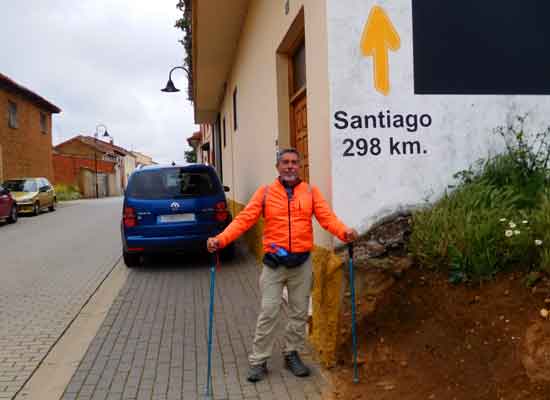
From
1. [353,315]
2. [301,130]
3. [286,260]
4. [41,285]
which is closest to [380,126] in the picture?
[286,260]

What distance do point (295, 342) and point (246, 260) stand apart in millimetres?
5471

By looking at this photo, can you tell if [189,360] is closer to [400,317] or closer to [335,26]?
[400,317]

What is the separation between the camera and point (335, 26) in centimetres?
450

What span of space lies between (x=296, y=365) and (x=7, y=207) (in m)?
17.9

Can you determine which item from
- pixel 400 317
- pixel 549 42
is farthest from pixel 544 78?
pixel 400 317

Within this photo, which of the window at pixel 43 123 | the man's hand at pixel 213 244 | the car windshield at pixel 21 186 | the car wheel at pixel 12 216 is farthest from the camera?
the window at pixel 43 123

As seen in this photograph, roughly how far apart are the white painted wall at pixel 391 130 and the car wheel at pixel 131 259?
574cm

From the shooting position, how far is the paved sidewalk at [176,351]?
400 centimetres

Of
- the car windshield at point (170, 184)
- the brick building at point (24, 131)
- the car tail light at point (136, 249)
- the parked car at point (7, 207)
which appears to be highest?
the brick building at point (24, 131)

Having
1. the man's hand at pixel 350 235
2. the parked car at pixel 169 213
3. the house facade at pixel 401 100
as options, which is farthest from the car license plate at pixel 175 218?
the man's hand at pixel 350 235

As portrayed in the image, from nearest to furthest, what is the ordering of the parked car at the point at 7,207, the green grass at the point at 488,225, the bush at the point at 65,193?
the green grass at the point at 488,225 < the parked car at the point at 7,207 < the bush at the point at 65,193

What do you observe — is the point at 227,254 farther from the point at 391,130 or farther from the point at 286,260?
the point at 286,260

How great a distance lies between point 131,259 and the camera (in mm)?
9375

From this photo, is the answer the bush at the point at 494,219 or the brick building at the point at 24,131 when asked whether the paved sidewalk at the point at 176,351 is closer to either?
the bush at the point at 494,219
